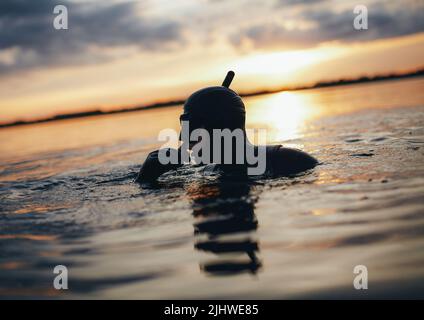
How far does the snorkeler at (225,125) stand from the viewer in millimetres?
7305

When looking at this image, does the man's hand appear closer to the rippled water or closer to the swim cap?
the rippled water

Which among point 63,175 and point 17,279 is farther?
point 63,175

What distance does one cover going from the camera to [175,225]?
5.66 m

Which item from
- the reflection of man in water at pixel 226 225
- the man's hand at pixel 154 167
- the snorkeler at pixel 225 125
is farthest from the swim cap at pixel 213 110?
the reflection of man in water at pixel 226 225

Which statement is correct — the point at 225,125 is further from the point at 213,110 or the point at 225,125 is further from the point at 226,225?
the point at 226,225

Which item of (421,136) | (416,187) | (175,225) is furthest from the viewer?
(421,136)

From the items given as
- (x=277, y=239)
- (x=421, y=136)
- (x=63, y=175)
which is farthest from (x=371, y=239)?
(x=63, y=175)

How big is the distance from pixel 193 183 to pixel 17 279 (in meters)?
4.33

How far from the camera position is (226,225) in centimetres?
534

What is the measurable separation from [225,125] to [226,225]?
2.42 meters

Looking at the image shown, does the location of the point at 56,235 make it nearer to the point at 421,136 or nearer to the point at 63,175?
the point at 63,175

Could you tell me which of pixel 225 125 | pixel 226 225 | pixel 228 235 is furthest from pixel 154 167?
pixel 228 235

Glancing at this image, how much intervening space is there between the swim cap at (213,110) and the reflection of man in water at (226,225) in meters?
1.06

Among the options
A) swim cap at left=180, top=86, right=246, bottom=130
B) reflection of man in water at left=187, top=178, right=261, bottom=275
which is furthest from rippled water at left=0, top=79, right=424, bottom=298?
swim cap at left=180, top=86, right=246, bottom=130
